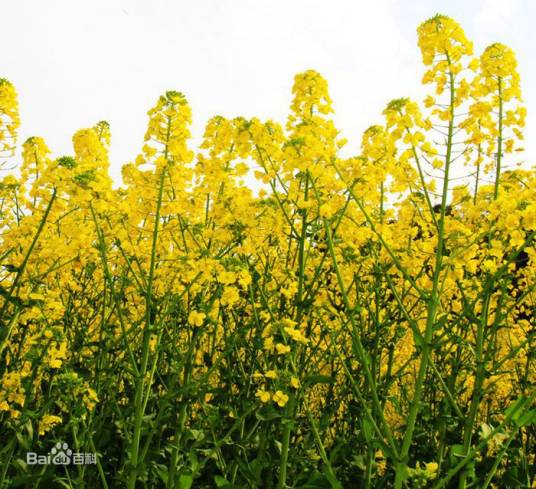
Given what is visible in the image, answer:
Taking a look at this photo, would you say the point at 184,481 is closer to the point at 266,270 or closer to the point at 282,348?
the point at 282,348

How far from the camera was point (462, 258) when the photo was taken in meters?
3.37

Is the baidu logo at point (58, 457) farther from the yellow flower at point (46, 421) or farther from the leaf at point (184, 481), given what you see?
the leaf at point (184, 481)

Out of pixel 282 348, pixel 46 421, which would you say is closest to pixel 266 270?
pixel 282 348

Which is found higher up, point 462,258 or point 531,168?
point 531,168

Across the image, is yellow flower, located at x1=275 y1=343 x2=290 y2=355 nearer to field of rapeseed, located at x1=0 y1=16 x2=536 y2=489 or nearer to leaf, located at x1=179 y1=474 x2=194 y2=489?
field of rapeseed, located at x1=0 y1=16 x2=536 y2=489

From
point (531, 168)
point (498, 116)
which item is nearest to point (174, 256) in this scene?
point (498, 116)

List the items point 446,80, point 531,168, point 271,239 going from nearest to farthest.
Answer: point 446,80 → point 531,168 → point 271,239

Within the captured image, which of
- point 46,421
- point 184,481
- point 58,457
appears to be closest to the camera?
point 184,481

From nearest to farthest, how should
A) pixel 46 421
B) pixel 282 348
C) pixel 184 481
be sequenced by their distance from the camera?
pixel 282 348
pixel 184 481
pixel 46 421

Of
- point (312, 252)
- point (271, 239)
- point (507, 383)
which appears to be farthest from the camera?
point (507, 383)

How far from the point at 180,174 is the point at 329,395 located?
2.16 meters

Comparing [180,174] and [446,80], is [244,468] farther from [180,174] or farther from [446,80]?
[446,80]

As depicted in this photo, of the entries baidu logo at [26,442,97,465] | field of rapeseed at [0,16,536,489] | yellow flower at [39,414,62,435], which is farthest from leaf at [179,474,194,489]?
yellow flower at [39,414,62,435]

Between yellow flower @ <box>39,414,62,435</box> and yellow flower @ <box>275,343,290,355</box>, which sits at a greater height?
yellow flower @ <box>275,343,290,355</box>
